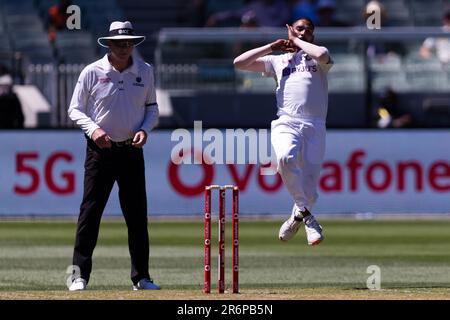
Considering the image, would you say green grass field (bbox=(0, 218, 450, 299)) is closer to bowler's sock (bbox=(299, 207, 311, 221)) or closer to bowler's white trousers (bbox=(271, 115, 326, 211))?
bowler's sock (bbox=(299, 207, 311, 221))

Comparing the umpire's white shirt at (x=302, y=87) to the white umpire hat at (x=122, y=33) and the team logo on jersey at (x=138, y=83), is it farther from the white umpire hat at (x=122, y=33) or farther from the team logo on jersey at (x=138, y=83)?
the white umpire hat at (x=122, y=33)

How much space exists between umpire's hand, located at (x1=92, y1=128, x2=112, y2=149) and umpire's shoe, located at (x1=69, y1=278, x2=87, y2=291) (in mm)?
1151

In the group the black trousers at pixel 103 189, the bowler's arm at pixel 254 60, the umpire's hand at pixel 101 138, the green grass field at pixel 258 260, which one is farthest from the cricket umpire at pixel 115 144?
the bowler's arm at pixel 254 60

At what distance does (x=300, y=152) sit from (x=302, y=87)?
23.3 inches

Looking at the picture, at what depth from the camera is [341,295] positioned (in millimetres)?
10797

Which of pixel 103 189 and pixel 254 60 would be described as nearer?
pixel 103 189

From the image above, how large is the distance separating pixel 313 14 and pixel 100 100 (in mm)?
15106

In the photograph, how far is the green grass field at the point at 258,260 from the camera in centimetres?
1143

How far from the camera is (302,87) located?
1218cm

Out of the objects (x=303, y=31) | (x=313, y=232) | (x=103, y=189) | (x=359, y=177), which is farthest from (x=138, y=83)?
(x=359, y=177)

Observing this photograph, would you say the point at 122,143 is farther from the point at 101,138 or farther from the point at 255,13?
the point at 255,13

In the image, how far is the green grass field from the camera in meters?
11.4
